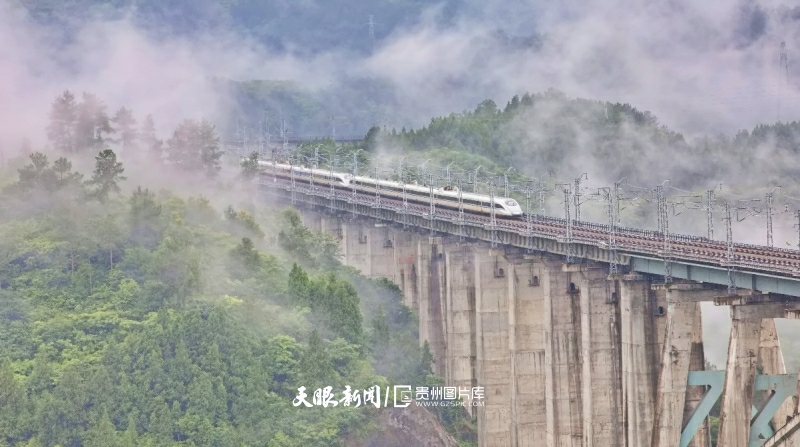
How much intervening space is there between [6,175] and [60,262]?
34.9 metres

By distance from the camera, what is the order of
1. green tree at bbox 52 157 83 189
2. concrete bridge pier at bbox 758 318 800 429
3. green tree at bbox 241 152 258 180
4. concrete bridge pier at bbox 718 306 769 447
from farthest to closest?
green tree at bbox 241 152 258 180 → green tree at bbox 52 157 83 189 → concrete bridge pier at bbox 758 318 800 429 → concrete bridge pier at bbox 718 306 769 447

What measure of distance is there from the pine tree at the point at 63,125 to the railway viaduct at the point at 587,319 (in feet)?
108

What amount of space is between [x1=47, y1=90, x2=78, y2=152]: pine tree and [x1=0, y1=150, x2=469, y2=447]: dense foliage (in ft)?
83.9

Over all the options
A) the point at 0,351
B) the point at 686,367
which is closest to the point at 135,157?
the point at 0,351

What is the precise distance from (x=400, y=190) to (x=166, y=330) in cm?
5055

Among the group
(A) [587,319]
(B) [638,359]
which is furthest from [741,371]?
(A) [587,319]

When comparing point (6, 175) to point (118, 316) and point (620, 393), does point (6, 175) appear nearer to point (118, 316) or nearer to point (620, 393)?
point (118, 316)

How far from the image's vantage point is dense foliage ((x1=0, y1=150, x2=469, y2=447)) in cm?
9219

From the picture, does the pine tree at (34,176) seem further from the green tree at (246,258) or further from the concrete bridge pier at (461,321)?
the concrete bridge pier at (461,321)

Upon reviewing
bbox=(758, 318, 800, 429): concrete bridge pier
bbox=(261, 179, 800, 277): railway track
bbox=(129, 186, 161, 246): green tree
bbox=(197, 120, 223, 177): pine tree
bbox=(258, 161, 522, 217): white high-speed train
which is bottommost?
bbox=(758, 318, 800, 429): concrete bridge pier

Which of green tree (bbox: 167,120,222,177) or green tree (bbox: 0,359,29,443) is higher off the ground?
green tree (bbox: 167,120,222,177)

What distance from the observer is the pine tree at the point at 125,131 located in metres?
167

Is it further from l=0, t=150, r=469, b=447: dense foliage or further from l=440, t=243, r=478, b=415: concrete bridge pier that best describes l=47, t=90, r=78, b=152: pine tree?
l=440, t=243, r=478, b=415: concrete bridge pier

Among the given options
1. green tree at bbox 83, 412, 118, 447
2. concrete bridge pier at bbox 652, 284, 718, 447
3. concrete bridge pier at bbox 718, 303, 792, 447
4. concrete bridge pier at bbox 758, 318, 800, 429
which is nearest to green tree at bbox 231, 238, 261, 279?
green tree at bbox 83, 412, 118, 447
